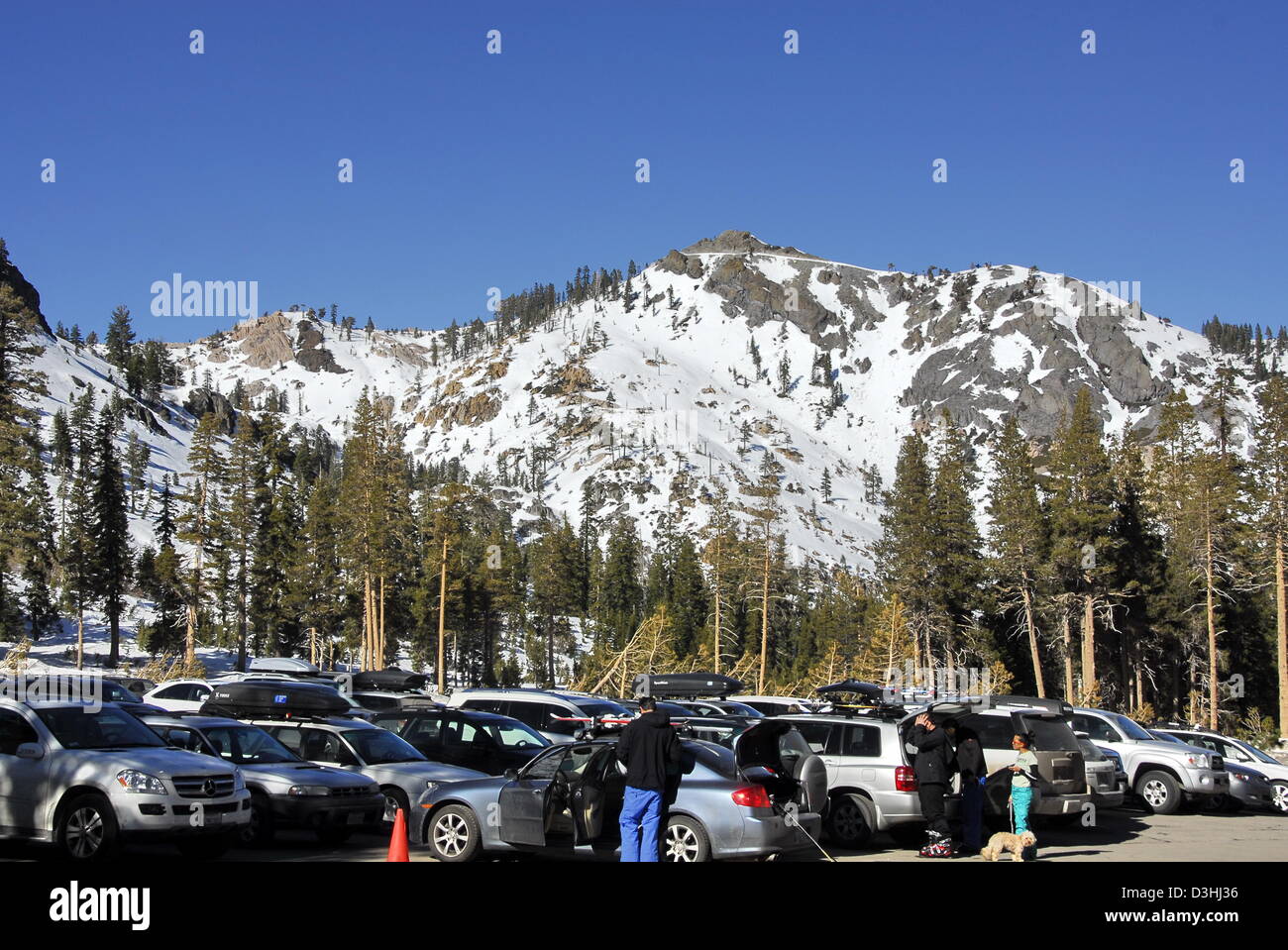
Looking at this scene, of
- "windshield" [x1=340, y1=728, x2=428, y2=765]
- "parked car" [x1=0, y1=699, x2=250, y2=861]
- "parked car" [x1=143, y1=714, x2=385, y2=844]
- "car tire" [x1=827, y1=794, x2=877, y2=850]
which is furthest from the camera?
"windshield" [x1=340, y1=728, x2=428, y2=765]

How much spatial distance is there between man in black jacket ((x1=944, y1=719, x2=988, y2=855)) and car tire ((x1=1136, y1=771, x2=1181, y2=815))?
8656 mm

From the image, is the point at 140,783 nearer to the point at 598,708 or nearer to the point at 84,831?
the point at 84,831

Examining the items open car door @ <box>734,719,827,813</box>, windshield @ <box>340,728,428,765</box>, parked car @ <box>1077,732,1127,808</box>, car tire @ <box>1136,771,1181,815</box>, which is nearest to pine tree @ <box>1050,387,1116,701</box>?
car tire @ <box>1136,771,1181,815</box>

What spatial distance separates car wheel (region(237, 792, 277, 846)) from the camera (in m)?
13.4

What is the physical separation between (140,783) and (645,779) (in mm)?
5465

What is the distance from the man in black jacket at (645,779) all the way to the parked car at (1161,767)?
14.5 meters

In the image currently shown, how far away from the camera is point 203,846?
11859mm

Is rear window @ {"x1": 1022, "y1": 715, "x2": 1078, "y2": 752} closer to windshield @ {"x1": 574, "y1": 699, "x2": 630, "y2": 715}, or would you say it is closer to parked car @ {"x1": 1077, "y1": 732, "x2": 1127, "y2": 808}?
parked car @ {"x1": 1077, "y1": 732, "x2": 1127, "y2": 808}

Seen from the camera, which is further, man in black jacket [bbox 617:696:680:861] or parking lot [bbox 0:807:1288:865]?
parking lot [bbox 0:807:1288:865]

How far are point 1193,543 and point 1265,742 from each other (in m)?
15.7

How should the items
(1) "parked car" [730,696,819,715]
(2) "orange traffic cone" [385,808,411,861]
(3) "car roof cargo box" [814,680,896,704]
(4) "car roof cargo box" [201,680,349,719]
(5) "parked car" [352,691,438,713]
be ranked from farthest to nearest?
(5) "parked car" [352,691,438,713] < (3) "car roof cargo box" [814,680,896,704] < (1) "parked car" [730,696,819,715] < (4) "car roof cargo box" [201,680,349,719] < (2) "orange traffic cone" [385,808,411,861]

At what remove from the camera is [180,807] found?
11242mm

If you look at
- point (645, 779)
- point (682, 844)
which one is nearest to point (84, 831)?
point (645, 779)
